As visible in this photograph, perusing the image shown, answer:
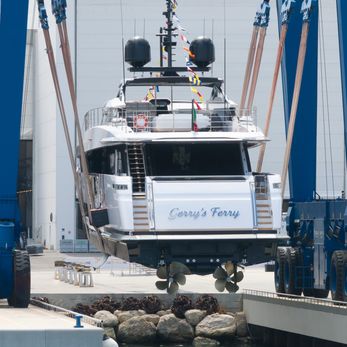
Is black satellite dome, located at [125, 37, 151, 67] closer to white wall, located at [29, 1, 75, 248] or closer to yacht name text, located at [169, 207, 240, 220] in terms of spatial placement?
yacht name text, located at [169, 207, 240, 220]

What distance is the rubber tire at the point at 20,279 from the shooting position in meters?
36.3

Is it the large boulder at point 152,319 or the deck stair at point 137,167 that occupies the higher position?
the deck stair at point 137,167

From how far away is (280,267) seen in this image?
43.0 metres

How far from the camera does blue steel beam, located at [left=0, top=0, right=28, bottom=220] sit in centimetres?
3575

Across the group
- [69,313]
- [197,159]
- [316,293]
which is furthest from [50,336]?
[316,293]

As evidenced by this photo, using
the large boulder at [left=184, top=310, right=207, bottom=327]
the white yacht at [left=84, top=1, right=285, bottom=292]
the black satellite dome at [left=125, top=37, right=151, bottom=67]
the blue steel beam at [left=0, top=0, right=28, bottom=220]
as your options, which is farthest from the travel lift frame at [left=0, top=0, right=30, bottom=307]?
the large boulder at [left=184, top=310, right=207, bottom=327]

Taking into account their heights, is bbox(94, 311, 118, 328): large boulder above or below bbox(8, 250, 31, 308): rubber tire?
below

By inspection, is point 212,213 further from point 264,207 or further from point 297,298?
point 297,298

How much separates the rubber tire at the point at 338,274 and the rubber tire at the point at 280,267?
3.84 meters

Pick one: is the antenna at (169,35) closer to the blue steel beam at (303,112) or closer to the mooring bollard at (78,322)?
the blue steel beam at (303,112)

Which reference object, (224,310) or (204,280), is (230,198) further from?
(204,280)

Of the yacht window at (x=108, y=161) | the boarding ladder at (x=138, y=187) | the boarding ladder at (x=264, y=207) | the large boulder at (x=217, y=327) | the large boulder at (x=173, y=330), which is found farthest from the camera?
the large boulder at (x=173, y=330)

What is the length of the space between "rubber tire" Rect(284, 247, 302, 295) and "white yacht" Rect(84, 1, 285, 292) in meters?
6.24

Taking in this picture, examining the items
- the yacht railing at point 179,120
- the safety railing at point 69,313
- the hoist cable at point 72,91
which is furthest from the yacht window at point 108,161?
the safety railing at point 69,313
